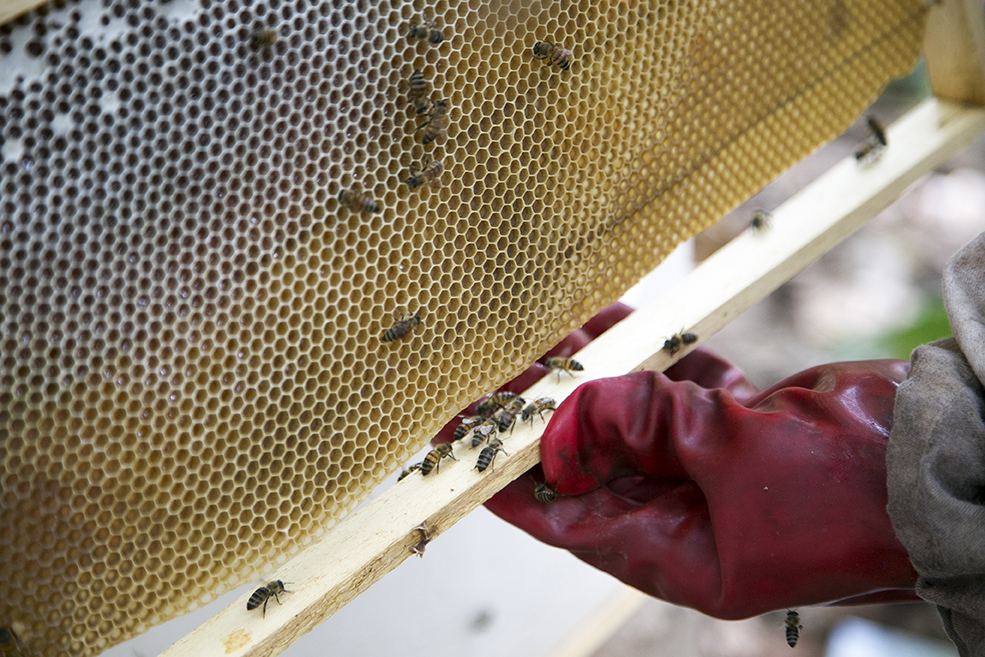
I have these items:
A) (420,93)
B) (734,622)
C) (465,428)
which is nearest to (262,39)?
(420,93)

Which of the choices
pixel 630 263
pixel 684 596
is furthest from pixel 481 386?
pixel 684 596

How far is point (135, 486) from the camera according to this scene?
4.66 feet

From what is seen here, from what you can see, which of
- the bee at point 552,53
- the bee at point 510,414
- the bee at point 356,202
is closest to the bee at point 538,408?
the bee at point 510,414

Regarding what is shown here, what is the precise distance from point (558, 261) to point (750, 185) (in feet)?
2.24

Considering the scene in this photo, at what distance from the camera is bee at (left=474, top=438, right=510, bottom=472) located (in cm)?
145

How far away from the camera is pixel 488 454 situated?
4.81ft

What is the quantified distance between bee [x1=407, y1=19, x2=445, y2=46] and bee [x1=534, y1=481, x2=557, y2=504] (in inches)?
40.9

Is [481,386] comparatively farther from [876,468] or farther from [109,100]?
[109,100]

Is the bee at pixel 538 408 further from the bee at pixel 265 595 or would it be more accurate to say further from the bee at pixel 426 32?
the bee at pixel 426 32

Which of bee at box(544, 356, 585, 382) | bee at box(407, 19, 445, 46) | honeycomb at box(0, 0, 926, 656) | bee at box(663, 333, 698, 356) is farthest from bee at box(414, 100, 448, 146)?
bee at box(663, 333, 698, 356)

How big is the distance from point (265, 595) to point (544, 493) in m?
0.64

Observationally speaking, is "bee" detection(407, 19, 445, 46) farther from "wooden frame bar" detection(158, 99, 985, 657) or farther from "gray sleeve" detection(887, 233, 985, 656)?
"gray sleeve" detection(887, 233, 985, 656)

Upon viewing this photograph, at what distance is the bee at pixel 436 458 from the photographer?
1.48 m

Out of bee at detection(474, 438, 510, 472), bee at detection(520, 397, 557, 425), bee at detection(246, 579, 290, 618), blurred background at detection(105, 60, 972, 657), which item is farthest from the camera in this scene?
blurred background at detection(105, 60, 972, 657)
